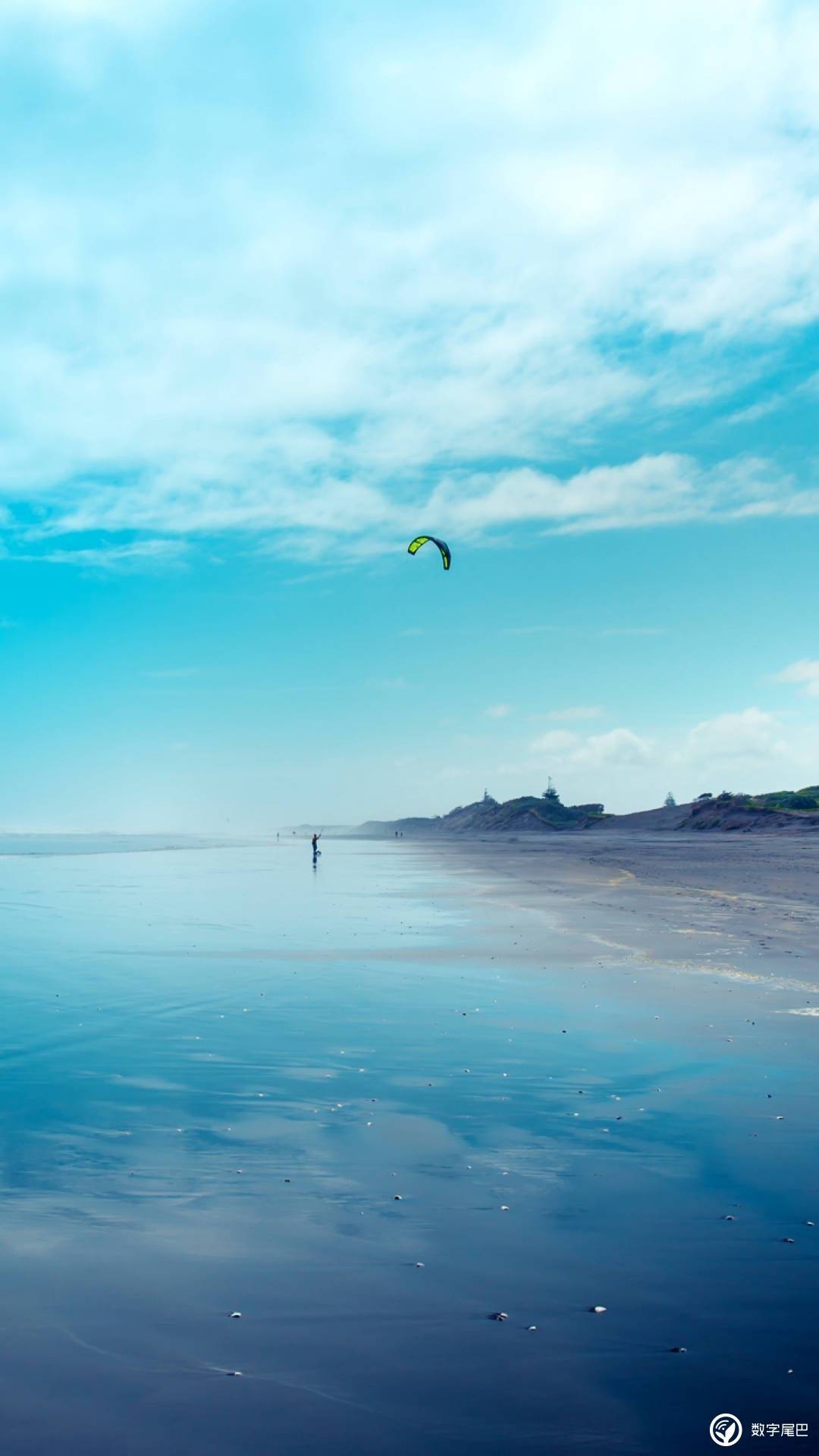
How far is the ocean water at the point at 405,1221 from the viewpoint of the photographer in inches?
186

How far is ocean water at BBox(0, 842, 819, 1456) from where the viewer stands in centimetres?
473

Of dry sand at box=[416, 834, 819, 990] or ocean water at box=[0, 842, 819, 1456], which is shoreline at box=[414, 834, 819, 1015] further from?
ocean water at box=[0, 842, 819, 1456]

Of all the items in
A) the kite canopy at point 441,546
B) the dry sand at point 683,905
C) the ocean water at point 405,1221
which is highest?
the kite canopy at point 441,546

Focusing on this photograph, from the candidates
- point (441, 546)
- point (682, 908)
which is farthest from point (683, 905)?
point (441, 546)

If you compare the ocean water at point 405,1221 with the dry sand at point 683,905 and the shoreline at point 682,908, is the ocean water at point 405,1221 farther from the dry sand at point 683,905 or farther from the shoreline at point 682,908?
the dry sand at point 683,905

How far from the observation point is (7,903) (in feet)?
105

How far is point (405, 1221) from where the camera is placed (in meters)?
6.88

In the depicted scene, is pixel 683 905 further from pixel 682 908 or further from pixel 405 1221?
pixel 405 1221

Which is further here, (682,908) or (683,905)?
(683,905)

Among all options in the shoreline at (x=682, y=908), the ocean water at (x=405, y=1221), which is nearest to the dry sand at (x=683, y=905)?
the shoreline at (x=682, y=908)

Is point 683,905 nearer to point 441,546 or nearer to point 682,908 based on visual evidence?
point 682,908

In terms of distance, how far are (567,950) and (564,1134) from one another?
11497 millimetres

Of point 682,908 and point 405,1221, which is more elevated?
point 405,1221

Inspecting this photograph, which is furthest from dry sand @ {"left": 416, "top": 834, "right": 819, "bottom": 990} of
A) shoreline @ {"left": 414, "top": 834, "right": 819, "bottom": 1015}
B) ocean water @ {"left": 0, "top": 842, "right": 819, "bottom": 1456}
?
ocean water @ {"left": 0, "top": 842, "right": 819, "bottom": 1456}
